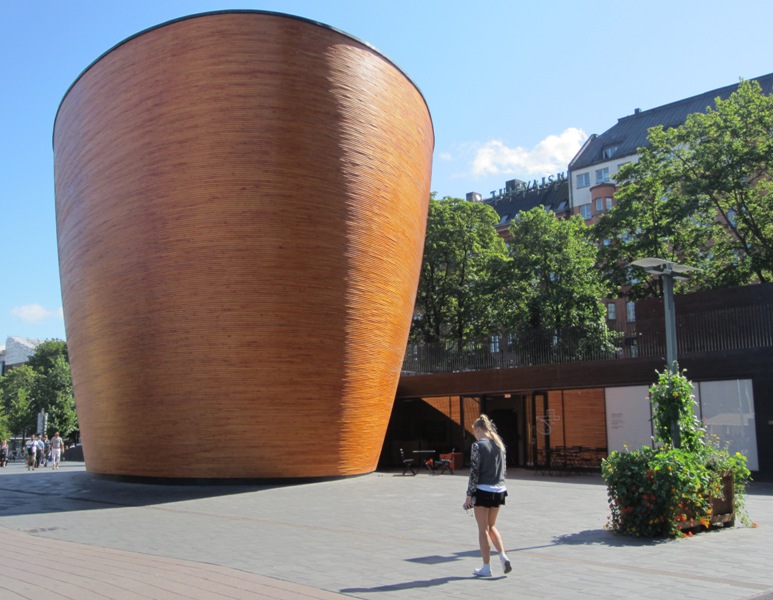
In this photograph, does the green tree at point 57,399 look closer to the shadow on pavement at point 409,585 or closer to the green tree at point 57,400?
the green tree at point 57,400

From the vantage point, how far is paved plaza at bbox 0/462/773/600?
595 cm

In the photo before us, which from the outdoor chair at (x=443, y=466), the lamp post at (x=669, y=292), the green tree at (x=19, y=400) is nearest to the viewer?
the lamp post at (x=669, y=292)

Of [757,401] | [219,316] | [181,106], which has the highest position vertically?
[181,106]

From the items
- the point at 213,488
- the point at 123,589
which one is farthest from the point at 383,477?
the point at 123,589

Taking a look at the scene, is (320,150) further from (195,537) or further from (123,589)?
(123,589)

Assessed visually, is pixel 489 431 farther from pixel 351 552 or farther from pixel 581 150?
pixel 581 150

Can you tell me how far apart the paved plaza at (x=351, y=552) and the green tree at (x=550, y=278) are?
56.7ft

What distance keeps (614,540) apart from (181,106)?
1427cm

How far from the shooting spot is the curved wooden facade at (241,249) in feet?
55.9

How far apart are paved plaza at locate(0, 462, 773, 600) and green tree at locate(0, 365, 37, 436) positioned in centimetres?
4819

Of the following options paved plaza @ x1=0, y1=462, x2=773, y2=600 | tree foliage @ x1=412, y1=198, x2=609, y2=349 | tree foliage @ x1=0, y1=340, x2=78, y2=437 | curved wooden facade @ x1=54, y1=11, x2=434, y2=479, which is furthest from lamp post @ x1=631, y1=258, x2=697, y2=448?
tree foliage @ x1=0, y1=340, x2=78, y2=437

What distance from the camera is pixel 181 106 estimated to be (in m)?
17.7

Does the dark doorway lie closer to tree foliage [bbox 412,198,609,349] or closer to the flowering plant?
tree foliage [bbox 412,198,609,349]

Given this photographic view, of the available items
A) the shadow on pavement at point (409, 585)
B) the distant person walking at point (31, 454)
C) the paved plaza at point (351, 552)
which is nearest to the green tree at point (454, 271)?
the distant person walking at point (31, 454)
